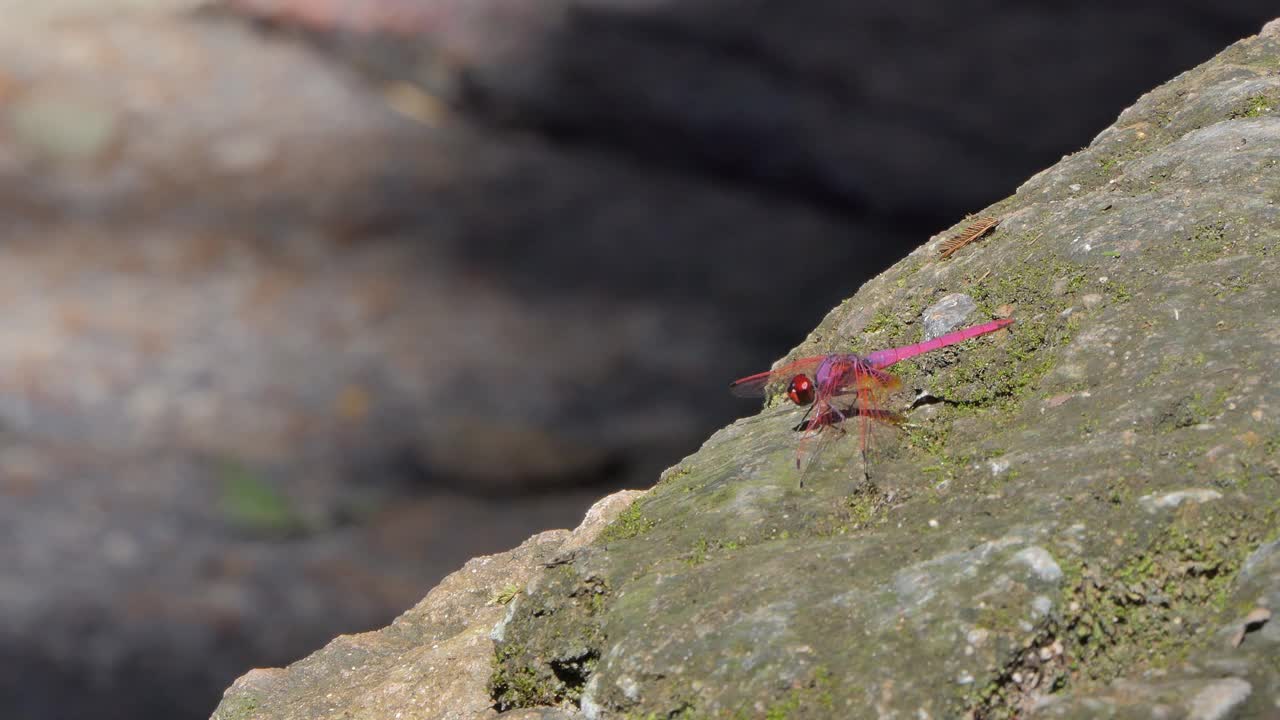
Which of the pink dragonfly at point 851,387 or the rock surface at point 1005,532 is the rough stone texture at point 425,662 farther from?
the pink dragonfly at point 851,387

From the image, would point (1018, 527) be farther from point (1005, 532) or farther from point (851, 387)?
point (851, 387)

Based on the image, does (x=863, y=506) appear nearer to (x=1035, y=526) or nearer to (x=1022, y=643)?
(x=1035, y=526)

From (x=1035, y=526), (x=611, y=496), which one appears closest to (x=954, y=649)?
(x=1035, y=526)

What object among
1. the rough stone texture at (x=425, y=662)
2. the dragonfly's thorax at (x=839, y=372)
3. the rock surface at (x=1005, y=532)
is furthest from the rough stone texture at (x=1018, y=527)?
the rough stone texture at (x=425, y=662)

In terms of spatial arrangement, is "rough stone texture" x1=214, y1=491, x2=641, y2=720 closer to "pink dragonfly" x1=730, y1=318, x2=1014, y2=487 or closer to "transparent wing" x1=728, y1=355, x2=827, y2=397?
"transparent wing" x1=728, y1=355, x2=827, y2=397

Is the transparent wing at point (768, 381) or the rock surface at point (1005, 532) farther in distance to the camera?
the transparent wing at point (768, 381)

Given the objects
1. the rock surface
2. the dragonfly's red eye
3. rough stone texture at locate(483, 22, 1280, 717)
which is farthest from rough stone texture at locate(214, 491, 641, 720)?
the dragonfly's red eye
